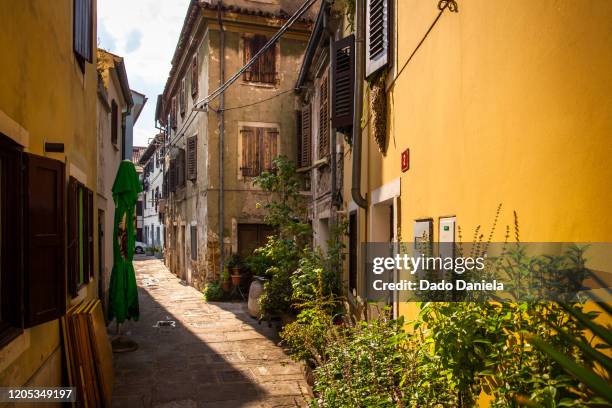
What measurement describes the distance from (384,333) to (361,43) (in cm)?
394

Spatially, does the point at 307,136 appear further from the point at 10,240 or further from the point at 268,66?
the point at 10,240

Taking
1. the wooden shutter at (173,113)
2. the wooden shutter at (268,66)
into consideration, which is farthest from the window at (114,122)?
the wooden shutter at (173,113)

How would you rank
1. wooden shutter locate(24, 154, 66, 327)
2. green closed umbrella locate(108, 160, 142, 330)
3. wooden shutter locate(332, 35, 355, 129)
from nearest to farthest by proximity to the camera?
wooden shutter locate(24, 154, 66, 327) < wooden shutter locate(332, 35, 355, 129) < green closed umbrella locate(108, 160, 142, 330)

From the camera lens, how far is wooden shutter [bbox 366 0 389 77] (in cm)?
500

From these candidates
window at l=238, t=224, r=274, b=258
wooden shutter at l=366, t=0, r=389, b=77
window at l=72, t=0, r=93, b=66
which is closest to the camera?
wooden shutter at l=366, t=0, r=389, b=77

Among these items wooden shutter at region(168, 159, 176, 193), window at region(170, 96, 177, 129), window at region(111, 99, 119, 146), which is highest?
window at region(170, 96, 177, 129)

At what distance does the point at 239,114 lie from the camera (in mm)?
13859

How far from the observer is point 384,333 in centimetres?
377

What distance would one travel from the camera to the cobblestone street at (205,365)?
5.53 m

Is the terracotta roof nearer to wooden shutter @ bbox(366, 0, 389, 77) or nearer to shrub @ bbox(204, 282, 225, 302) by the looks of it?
shrub @ bbox(204, 282, 225, 302)

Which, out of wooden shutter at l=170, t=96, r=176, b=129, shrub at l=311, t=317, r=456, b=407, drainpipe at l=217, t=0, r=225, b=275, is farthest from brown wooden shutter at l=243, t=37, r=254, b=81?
shrub at l=311, t=317, r=456, b=407

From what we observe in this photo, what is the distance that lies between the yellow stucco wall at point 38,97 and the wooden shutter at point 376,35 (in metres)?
3.37

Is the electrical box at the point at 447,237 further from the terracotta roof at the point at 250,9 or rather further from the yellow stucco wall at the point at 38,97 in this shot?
the terracotta roof at the point at 250,9

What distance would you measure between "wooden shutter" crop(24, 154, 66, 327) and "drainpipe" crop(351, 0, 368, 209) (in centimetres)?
354
